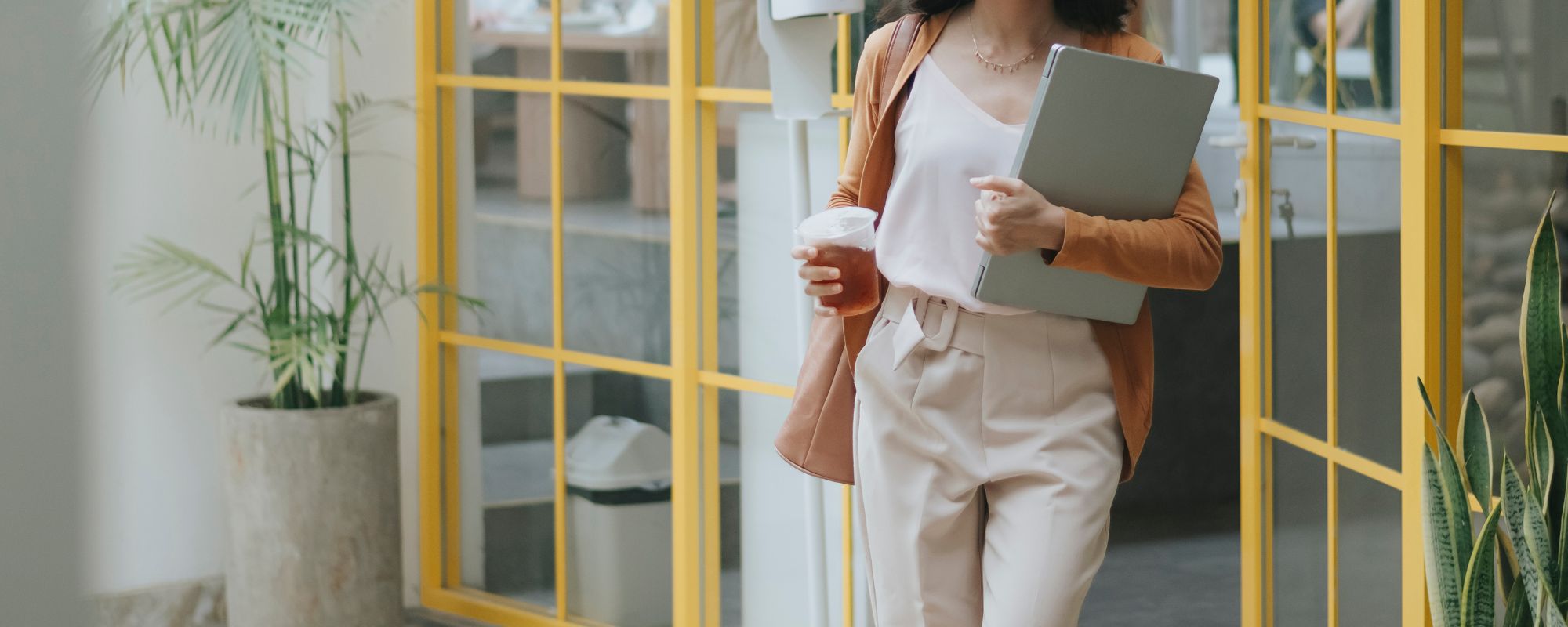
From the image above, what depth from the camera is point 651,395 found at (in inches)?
126

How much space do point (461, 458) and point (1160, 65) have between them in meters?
2.41

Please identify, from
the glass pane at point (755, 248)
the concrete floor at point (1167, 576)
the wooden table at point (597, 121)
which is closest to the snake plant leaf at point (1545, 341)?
the glass pane at point (755, 248)

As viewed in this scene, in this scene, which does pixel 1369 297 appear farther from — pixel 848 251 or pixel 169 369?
pixel 169 369

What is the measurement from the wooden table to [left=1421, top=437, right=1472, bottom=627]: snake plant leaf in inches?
68.5

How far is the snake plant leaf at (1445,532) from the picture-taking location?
1691 mm

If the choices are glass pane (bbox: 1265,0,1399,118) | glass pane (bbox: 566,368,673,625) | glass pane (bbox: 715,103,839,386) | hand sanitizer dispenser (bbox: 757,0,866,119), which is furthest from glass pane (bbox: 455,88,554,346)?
glass pane (bbox: 1265,0,1399,118)

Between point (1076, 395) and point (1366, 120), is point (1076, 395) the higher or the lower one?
the lower one

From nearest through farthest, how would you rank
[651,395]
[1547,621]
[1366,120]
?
[1547,621]
[1366,120]
[651,395]

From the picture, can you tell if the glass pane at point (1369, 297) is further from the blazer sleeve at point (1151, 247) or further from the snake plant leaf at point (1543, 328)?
the blazer sleeve at point (1151, 247)

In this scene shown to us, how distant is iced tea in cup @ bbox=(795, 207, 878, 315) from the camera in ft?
5.35

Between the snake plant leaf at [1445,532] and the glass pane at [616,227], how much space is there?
68.4 inches

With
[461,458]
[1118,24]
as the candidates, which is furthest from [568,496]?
A: [1118,24]

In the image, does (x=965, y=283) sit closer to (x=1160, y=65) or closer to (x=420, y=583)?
(x=1160, y=65)

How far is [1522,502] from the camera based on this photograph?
168cm
